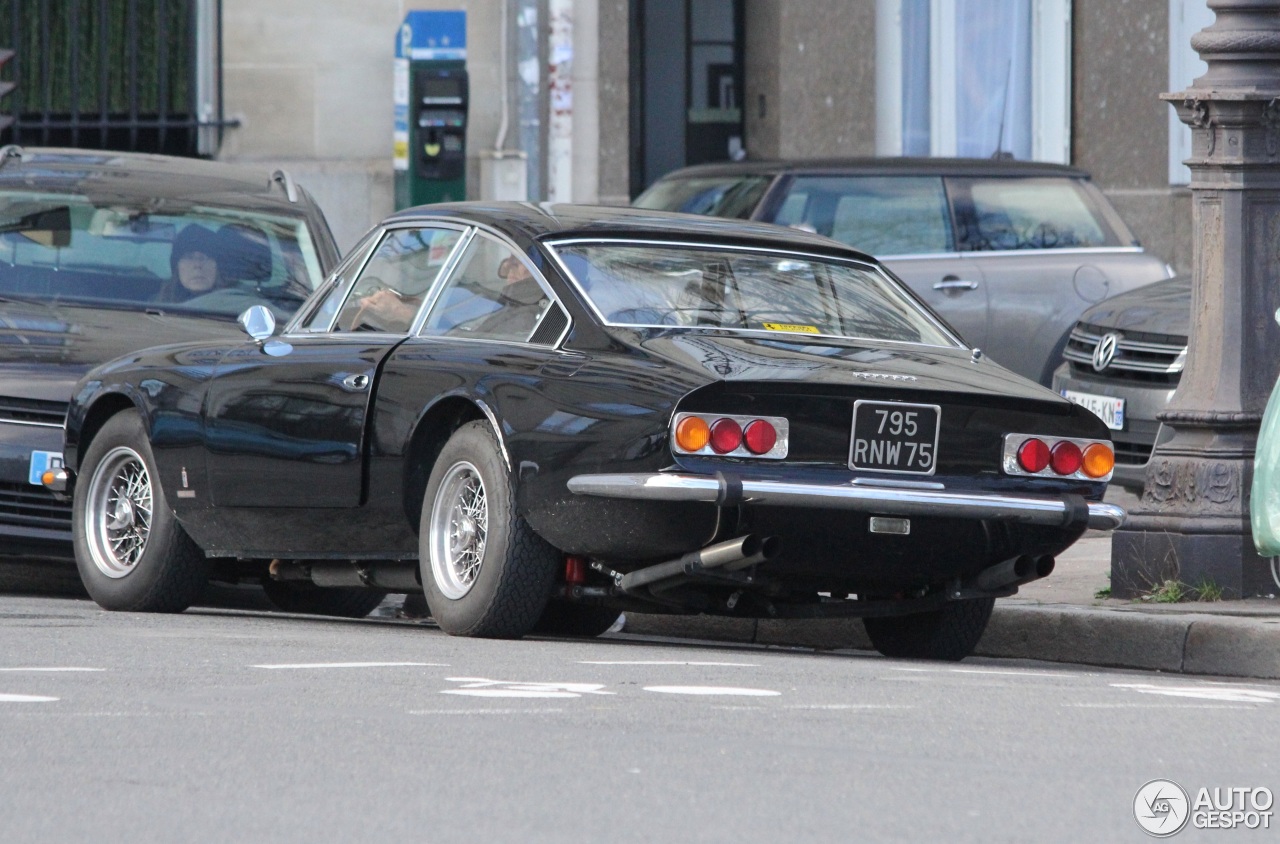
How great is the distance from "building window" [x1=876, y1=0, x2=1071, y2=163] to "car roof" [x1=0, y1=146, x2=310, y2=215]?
998cm

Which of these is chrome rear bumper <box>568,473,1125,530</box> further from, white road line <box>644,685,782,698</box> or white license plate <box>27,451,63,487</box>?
white license plate <box>27,451,63,487</box>

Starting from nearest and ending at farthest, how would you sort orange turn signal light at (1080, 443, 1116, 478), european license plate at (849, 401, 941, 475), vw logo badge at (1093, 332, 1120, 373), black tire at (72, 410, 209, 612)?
1. european license plate at (849, 401, 941, 475)
2. orange turn signal light at (1080, 443, 1116, 478)
3. black tire at (72, 410, 209, 612)
4. vw logo badge at (1093, 332, 1120, 373)

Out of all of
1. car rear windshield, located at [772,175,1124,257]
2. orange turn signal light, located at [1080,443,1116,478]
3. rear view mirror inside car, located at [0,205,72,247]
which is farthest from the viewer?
car rear windshield, located at [772,175,1124,257]

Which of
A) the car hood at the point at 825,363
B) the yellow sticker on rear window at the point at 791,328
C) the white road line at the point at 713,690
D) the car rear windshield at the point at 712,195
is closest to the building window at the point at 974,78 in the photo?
the car rear windshield at the point at 712,195

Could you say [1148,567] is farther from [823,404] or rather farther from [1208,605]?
[823,404]

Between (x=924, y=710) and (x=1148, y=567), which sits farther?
(x=1148, y=567)

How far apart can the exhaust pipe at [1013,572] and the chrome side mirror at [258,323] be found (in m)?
2.81

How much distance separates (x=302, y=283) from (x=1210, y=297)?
12.9 ft

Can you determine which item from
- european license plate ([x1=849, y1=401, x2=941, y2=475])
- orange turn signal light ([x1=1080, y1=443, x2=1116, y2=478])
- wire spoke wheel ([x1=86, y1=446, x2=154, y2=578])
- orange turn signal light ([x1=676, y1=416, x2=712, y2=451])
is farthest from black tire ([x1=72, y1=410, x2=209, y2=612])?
orange turn signal light ([x1=1080, y1=443, x2=1116, y2=478])

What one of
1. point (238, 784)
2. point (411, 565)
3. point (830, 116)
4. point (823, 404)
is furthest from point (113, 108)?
point (238, 784)

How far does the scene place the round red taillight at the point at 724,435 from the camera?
713cm

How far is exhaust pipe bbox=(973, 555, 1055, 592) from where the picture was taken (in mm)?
7590

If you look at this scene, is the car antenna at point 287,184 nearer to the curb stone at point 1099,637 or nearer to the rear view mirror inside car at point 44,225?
the rear view mirror inside car at point 44,225

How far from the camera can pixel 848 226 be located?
1468cm
